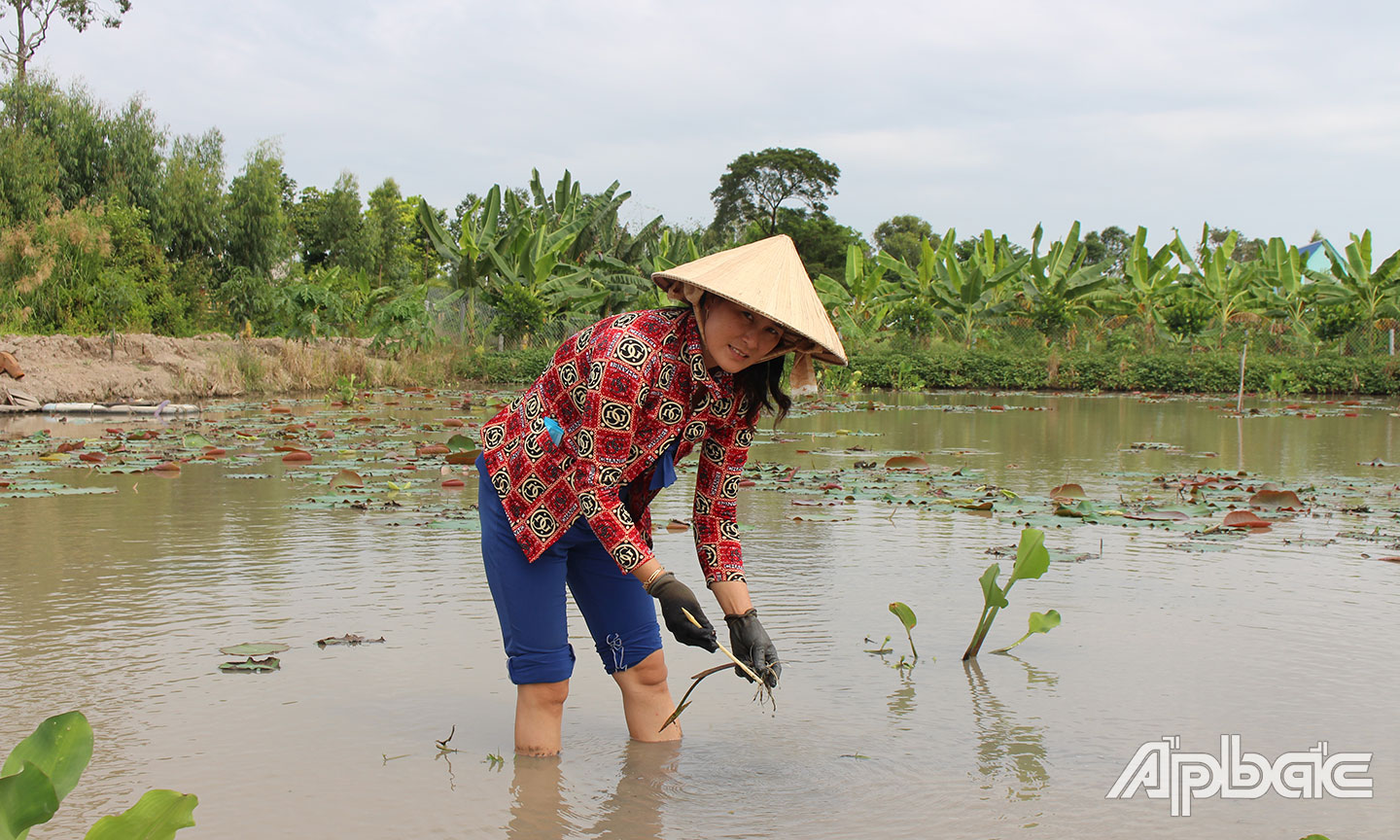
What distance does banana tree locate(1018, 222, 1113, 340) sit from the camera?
20.3 m

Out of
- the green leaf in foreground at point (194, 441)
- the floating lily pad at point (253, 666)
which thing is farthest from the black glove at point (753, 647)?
the green leaf in foreground at point (194, 441)

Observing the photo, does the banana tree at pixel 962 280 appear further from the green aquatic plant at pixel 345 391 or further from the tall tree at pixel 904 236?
the tall tree at pixel 904 236

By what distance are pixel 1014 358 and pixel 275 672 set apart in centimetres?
1773

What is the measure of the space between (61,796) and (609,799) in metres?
1.23

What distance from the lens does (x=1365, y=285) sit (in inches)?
757

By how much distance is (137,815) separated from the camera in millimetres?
1372

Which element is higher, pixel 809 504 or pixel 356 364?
pixel 356 364

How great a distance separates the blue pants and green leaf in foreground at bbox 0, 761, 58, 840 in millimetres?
1085

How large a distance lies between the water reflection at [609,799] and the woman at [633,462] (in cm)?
11

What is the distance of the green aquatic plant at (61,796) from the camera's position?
1364mm

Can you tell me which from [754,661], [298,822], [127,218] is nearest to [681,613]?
[754,661]

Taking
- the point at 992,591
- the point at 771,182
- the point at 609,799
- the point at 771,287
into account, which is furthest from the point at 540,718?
the point at 771,182

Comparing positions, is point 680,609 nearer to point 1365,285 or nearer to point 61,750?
point 61,750

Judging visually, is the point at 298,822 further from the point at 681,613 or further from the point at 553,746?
the point at 681,613
